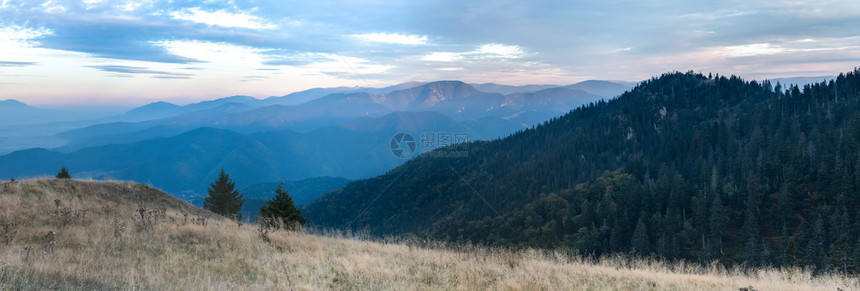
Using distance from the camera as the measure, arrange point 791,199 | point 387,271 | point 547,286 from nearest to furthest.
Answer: point 547,286 → point 387,271 → point 791,199

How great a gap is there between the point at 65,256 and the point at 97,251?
4.08 feet

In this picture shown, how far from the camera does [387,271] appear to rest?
32.2ft

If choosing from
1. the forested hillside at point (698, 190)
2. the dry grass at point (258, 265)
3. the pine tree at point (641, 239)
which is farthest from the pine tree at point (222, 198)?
the pine tree at point (641, 239)

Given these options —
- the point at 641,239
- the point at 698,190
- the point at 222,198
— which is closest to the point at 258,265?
the point at 222,198

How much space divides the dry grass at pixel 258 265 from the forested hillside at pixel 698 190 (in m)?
22.9

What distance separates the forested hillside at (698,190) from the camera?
246 ft

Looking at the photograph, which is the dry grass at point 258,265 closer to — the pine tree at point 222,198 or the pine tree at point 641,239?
the pine tree at point 222,198

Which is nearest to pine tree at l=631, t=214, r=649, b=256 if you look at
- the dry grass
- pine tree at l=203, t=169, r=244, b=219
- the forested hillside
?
the forested hillside

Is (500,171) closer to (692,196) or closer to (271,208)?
(692,196)

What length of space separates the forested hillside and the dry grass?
75.0 ft

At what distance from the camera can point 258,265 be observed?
33.2 feet

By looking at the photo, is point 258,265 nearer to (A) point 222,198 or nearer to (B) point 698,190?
(A) point 222,198

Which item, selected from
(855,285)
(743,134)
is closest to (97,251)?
(855,285)

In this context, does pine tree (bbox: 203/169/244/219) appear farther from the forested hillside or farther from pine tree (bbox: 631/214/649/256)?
pine tree (bbox: 631/214/649/256)
